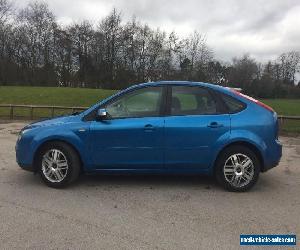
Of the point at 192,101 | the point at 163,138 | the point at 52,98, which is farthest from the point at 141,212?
the point at 52,98

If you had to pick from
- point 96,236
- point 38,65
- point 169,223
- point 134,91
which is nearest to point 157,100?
point 134,91

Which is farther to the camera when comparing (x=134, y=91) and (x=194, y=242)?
(x=134, y=91)

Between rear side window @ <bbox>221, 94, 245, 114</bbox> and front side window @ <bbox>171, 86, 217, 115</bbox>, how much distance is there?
172 millimetres

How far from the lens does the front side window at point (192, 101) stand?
244 inches

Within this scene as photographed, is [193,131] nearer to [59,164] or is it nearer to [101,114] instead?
[101,114]

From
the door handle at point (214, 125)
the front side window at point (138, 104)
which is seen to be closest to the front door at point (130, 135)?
the front side window at point (138, 104)

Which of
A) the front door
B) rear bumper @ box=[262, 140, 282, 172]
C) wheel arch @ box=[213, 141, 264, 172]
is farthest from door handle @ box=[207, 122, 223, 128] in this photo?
rear bumper @ box=[262, 140, 282, 172]

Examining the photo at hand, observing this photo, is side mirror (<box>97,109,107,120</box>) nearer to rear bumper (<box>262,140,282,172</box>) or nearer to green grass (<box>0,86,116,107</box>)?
rear bumper (<box>262,140,282,172</box>)

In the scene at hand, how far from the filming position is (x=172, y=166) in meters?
6.20

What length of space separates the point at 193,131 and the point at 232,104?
0.72 metres

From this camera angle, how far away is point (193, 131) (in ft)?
19.9

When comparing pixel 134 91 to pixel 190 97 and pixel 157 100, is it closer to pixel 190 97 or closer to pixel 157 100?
pixel 157 100

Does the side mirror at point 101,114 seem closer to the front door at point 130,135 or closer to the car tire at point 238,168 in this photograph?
the front door at point 130,135

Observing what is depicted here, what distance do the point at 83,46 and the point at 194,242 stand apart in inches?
2720
